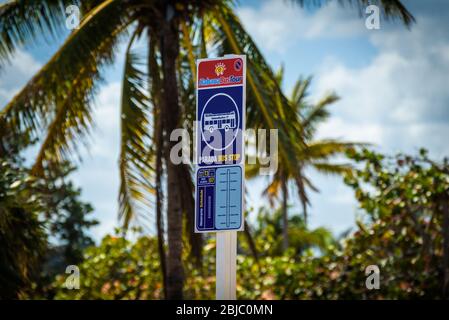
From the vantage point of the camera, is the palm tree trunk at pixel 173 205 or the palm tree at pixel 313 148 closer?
the palm tree trunk at pixel 173 205

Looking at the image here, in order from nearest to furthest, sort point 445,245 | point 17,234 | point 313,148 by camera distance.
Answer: point 17,234
point 445,245
point 313,148

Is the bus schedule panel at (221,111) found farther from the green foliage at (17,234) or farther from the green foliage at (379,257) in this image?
the green foliage at (379,257)

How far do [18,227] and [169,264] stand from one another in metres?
2.39

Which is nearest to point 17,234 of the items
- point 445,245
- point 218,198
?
point 218,198

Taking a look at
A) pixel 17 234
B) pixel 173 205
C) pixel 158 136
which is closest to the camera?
pixel 17 234

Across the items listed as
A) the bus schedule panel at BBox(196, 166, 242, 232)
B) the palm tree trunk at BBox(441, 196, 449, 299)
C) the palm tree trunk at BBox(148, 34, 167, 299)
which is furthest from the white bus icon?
the palm tree trunk at BBox(441, 196, 449, 299)

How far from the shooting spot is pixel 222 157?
4.77 m

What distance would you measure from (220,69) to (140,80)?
18.9 feet

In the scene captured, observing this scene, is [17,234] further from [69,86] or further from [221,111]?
[221,111]

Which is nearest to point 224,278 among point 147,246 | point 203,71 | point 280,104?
point 203,71

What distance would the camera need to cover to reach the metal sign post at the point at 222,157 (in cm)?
469

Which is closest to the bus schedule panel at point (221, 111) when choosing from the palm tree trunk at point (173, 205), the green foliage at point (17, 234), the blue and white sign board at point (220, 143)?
the blue and white sign board at point (220, 143)

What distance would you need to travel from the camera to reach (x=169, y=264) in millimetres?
10344

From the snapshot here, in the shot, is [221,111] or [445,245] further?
[445,245]
